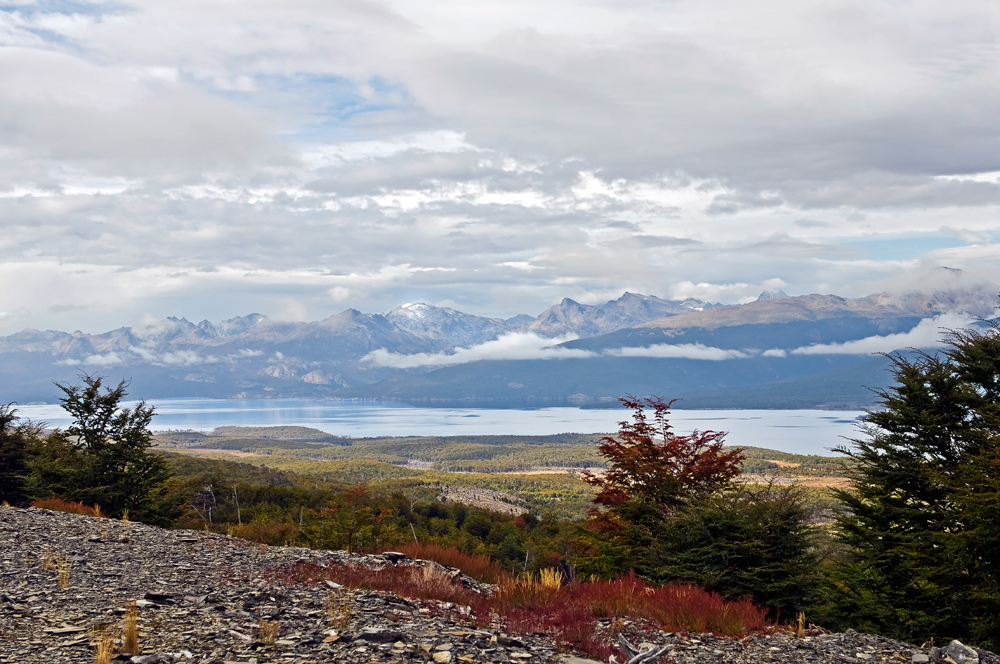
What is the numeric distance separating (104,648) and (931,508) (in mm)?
15815

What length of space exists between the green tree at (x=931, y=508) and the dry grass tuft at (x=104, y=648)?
13319 millimetres

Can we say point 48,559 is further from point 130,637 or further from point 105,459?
point 105,459

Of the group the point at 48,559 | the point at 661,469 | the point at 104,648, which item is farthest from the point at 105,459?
the point at 104,648

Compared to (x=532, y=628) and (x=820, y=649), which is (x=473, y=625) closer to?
(x=532, y=628)

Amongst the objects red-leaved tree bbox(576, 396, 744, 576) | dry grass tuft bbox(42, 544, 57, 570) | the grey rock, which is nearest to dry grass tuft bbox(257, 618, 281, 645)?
dry grass tuft bbox(42, 544, 57, 570)

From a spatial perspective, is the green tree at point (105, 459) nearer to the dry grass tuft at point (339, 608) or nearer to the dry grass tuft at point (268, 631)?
the dry grass tuft at point (339, 608)

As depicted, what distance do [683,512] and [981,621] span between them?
5.76 m

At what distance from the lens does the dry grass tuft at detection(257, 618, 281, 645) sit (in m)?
7.68

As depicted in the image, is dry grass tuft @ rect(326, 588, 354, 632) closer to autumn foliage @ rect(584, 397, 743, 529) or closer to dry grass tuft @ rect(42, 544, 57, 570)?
dry grass tuft @ rect(42, 544, 57, 570)

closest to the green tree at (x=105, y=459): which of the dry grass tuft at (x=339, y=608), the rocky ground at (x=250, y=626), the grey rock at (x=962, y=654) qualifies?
the rocky ground at (x=250, y=626)

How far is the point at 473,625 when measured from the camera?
29.8 ft

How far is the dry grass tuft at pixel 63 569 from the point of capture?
32.9 feet

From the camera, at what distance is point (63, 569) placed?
35.2ft

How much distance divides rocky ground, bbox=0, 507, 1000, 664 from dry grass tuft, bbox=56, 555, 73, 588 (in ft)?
0.15
